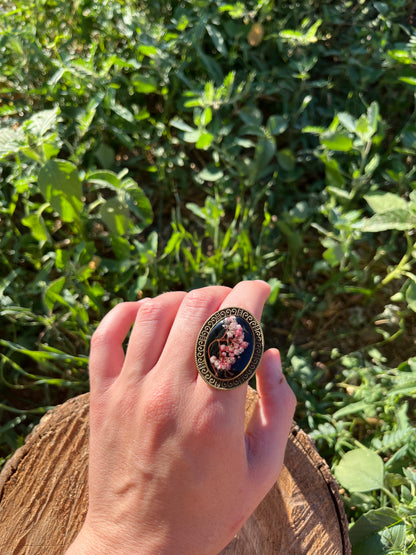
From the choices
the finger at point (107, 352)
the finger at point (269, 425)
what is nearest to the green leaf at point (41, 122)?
the finger at point (107, 352)

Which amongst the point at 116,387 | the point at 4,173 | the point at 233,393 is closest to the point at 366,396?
the point at 233,393

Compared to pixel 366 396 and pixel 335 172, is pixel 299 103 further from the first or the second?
pixel 366 396

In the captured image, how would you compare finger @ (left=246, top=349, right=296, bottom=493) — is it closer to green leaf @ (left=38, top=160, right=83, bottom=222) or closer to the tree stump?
the tree stump

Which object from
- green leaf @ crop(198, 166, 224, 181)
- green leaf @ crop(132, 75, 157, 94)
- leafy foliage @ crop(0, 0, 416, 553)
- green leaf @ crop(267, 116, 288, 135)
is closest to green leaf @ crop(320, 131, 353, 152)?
leafy foliage @ crop(0, 0, 416, 553)

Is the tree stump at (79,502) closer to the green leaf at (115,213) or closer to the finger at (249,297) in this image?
the finger at (249,297)

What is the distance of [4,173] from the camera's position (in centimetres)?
198

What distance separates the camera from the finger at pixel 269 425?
1.07 meters

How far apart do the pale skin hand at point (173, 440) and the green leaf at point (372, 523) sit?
385mm

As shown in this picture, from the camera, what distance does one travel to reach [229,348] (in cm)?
103

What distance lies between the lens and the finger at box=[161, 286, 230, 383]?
108 cm

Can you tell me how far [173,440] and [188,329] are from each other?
9.0 inches

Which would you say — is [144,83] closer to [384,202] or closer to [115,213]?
[115,213]

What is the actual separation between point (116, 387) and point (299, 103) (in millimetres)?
1415

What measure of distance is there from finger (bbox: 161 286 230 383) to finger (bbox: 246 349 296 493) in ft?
0.55
